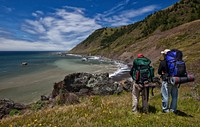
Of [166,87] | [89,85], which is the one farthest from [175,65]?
[89,85]

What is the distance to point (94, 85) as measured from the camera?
1827cm

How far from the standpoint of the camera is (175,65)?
720cm

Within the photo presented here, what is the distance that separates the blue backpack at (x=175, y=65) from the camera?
23.5 feet

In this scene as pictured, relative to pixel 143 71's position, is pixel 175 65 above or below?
above

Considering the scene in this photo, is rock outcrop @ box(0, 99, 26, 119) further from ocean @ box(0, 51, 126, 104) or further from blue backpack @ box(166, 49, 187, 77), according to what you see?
blue backpack @ box(166, 49, 187, 77)

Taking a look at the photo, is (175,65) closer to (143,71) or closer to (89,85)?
(143,71)

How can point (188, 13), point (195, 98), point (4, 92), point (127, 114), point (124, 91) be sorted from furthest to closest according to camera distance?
point (188, 13) < point (4, 92) < point (124, 91) < point (195, 98) < point (127, 114)

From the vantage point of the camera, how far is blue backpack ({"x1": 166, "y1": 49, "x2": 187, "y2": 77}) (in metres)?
7.15

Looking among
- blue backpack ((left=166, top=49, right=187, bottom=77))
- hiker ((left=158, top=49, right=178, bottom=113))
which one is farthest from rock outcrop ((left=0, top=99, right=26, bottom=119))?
blue backpack ((left=166, top=49, right=187, bottom=77))

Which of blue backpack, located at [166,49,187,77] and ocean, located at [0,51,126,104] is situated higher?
blue backpack, located at [166,49,187,77]

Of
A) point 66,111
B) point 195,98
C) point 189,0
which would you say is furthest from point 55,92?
point 189,0

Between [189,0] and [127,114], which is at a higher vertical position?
[189,0]

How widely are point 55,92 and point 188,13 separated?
385ft

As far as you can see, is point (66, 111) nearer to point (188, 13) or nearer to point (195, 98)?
point (195, 98)
